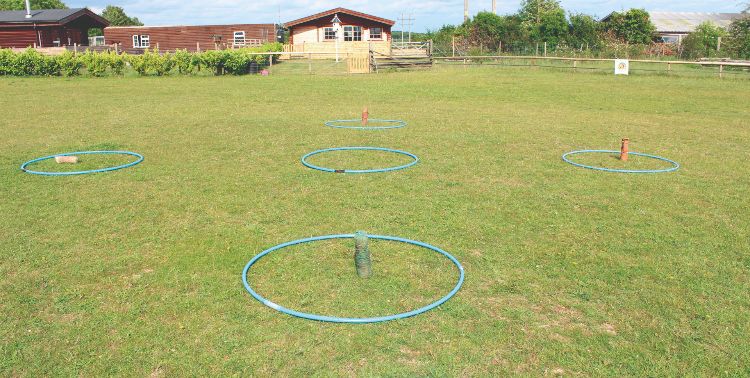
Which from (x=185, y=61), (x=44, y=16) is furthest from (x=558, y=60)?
(x=44, y=16)

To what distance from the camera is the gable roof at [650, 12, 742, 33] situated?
169ft

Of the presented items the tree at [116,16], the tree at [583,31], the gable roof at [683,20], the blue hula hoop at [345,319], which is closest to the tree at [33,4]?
the tree at [116,16]

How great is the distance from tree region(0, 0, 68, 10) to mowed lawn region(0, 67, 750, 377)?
248ft

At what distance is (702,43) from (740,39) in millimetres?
1991

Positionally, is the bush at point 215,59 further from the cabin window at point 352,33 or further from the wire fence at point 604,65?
the cabin window at point 352,33

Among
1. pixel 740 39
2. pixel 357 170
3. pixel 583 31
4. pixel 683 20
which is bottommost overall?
pixel 357 170

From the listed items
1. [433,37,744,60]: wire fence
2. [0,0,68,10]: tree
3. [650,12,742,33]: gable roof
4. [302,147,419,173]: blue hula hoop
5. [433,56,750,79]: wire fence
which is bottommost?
[302,147,419,173]: blue hula hoop

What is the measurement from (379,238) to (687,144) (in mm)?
7804

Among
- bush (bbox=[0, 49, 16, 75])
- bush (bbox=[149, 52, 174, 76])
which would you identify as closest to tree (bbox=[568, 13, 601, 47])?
bush (bbox=[149, 52, 174, 76])

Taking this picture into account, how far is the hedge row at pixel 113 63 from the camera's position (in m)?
25.8

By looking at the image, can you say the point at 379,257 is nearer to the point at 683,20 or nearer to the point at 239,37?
the point at 239,37

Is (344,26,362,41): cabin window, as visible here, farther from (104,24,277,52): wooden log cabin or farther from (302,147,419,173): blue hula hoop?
(302,147,419,173): blue hula hoop

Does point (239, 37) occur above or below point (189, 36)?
below

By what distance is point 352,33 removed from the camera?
140 ft
